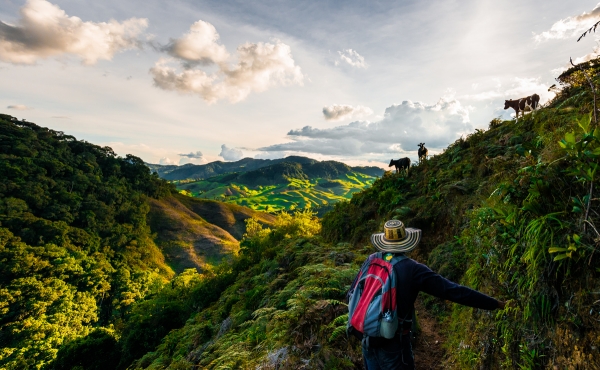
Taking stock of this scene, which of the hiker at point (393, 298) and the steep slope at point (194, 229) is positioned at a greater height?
the hiker at point (393, 298)

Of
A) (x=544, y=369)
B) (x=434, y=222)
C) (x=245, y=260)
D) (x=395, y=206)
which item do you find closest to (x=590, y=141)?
(x=544, y=369)

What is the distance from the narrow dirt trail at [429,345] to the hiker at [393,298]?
2.77m

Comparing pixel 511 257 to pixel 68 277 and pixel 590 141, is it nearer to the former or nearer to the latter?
pixel 590 141

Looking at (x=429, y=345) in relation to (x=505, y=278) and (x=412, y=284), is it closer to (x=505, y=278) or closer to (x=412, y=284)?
(x=505, y=278)

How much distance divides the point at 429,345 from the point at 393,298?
412 centimetres

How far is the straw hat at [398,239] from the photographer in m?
3.42

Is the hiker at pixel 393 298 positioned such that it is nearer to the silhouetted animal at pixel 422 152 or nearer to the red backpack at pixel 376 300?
the red backpack at pixel 376 300

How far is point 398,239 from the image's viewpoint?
3.53 meters

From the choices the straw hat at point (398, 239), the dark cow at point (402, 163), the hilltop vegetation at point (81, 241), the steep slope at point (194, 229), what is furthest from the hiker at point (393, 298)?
the steep slope at point (194, 229)

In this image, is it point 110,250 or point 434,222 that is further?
point 110,250

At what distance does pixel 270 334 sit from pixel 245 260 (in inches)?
742

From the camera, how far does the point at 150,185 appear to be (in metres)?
115

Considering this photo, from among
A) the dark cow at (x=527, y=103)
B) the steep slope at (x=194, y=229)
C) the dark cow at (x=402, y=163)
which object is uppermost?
the dark cow at (x=527, y=103)

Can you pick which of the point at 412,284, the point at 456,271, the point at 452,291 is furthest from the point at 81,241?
the point at 452,291
